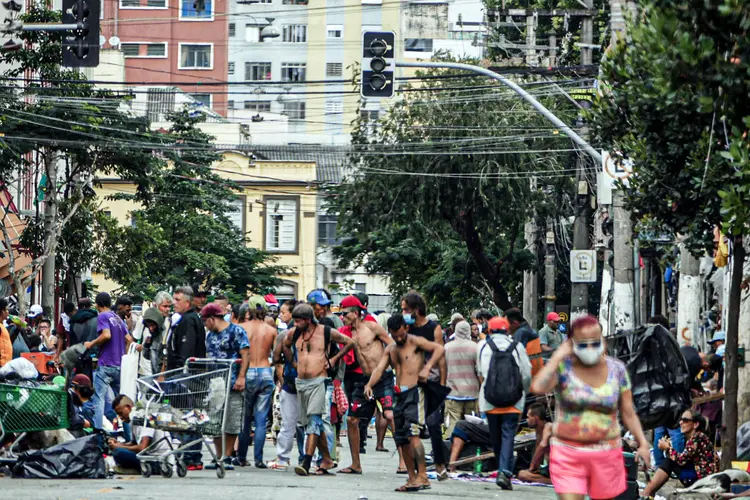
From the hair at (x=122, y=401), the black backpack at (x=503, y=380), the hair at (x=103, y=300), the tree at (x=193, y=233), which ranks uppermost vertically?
the hair at (x=103, y=300)

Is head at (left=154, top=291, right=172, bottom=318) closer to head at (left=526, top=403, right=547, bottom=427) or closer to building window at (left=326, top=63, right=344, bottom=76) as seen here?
head at (left=526, top=403, right=547, bottom=427)

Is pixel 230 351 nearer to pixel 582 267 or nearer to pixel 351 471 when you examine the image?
pixel 351 471

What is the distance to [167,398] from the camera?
13.7 m

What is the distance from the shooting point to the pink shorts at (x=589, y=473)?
8.73 meters

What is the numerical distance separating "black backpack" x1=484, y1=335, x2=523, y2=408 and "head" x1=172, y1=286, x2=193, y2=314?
3.23 m

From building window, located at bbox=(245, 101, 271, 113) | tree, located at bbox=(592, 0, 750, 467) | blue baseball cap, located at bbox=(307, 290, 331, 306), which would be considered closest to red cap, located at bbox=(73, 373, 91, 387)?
blue baseball cap, located at bbox=(307, 290, 331, 306)

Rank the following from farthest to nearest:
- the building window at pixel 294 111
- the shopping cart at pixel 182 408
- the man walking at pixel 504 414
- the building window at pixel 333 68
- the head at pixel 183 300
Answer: the building window at pixel 333 68, the building window at pixel 294 111, the head at pixel 183 300, the man walking at pixel 504 414, the shopping cart at pixel 182 408

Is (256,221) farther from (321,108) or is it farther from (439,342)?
(439,342)

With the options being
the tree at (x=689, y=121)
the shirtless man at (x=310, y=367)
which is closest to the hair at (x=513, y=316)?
the tree at (x=689, y=121)

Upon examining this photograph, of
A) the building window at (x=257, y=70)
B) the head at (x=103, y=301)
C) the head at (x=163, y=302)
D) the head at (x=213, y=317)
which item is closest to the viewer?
the head at (x=213, y=317)

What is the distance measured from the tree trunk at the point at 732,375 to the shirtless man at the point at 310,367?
3.76 metres

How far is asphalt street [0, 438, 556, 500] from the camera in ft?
40.1

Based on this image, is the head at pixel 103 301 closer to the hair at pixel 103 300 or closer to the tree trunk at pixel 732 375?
the hair at pixel 103 300

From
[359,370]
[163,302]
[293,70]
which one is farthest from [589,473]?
[293,70]
